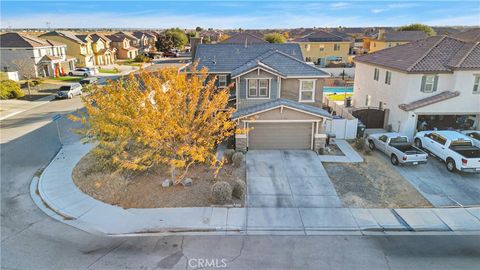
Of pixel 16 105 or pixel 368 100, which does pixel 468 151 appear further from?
pixel 16 105

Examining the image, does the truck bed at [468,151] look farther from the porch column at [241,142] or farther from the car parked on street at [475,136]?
the porch column at [241,142]

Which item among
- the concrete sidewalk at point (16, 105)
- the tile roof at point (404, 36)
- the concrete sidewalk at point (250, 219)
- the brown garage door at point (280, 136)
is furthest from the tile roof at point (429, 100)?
the tile roof at point (404, 36)

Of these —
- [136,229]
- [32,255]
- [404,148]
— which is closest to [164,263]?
[136,229]

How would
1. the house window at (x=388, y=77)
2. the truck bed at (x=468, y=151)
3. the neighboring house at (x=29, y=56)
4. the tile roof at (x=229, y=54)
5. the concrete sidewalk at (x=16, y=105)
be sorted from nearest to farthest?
the truck bed at (x=468, y=151), the tile roof at (x=229, y=54), the house window at (x=388, y=77), the concrete sidewalk at (x=16, y=105), the neighboring house at (x=29, y=56)

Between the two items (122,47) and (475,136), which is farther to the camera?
(122,47)

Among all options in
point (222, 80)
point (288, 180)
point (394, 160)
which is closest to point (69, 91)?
point (222, 80)
